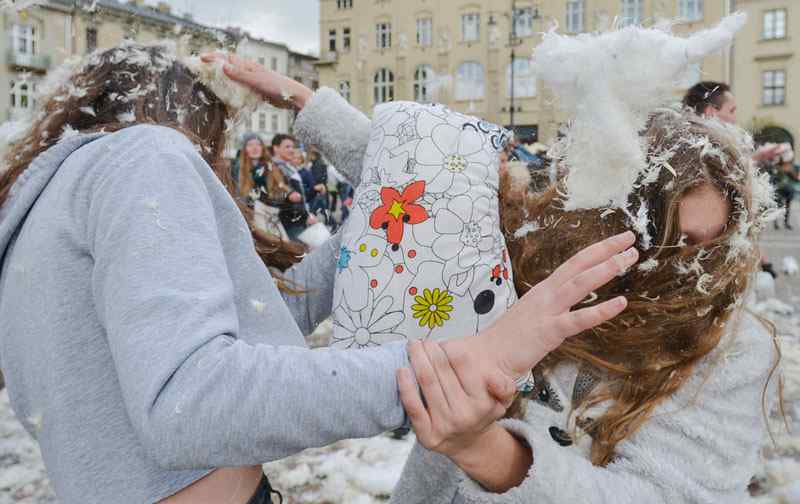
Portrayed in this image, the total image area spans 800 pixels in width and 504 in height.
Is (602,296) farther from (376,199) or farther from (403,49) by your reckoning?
(403,49)

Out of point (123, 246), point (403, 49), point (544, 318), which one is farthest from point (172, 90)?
point (403, 49)

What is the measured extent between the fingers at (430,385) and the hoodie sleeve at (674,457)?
0.38 metres

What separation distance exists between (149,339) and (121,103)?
1.72 ft

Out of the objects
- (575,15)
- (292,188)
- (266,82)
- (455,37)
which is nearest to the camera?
(266,82)

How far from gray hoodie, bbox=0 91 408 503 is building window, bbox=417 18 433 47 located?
22791 millimetres

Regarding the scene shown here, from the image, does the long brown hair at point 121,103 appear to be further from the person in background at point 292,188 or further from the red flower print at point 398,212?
the person in background at point 292,188

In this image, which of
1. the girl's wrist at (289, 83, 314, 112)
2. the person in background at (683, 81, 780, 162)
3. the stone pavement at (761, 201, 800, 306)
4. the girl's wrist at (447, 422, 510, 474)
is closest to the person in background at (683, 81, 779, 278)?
the person in background at (683, 81, 780, 162)

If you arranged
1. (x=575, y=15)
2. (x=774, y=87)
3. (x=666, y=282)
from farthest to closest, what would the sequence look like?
(x=774, y=87) < (x=575, y=15) < (x=666, y=282)

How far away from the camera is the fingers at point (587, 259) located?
0.76m

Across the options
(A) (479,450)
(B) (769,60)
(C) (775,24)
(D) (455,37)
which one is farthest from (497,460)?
(C) (775,24)

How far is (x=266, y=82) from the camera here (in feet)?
4.94

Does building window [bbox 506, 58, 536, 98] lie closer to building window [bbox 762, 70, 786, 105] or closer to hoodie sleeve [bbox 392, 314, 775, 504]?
hoodie sleeve [bbox 392, 314, 775, 504]

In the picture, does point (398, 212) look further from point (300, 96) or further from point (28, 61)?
point (28, 61)

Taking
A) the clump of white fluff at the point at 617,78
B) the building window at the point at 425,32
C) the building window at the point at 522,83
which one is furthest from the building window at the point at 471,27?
the clump of white fluff at the point at 617,78
